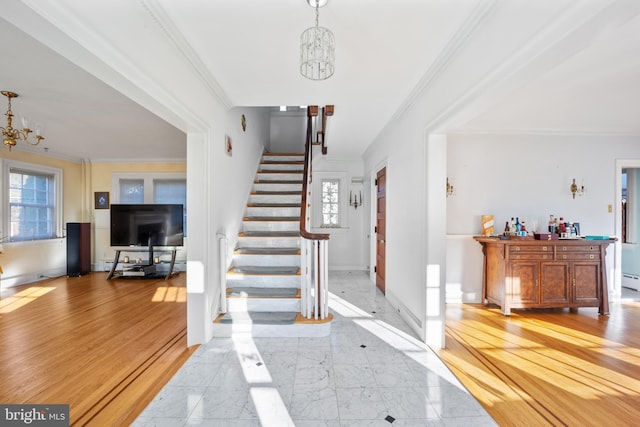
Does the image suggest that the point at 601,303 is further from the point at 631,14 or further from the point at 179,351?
the point at 179,351

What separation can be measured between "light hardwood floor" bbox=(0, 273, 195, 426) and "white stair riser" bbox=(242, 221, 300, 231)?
1446 millimetres

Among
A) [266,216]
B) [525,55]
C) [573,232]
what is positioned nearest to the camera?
[525,55]

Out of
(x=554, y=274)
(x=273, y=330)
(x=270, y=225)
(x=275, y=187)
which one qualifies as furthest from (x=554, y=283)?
(x=275, y=187)

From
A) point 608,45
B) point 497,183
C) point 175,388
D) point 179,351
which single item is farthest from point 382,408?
point 497,183

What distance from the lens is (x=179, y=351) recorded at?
2.65m

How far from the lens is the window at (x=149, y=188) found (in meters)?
6.41

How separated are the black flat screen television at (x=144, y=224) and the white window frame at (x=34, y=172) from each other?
116 centimetres

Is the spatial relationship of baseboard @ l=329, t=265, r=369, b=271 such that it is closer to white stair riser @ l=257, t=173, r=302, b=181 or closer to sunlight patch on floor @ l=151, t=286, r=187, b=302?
white stair riser @ l=257, t=173, r=302, b=181

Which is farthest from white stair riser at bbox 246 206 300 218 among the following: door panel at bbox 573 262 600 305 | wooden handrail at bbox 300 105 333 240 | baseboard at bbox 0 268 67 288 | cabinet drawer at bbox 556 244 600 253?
baseboard at bbox 0 268 67 288

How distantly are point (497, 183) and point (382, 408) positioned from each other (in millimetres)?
3638

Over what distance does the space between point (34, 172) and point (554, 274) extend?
9.10 m

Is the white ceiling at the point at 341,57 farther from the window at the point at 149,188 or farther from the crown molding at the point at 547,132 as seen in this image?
the window at the point at 149,188

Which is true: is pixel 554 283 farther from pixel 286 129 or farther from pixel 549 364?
pixel 286 129

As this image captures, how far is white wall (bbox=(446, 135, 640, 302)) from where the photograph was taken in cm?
413
